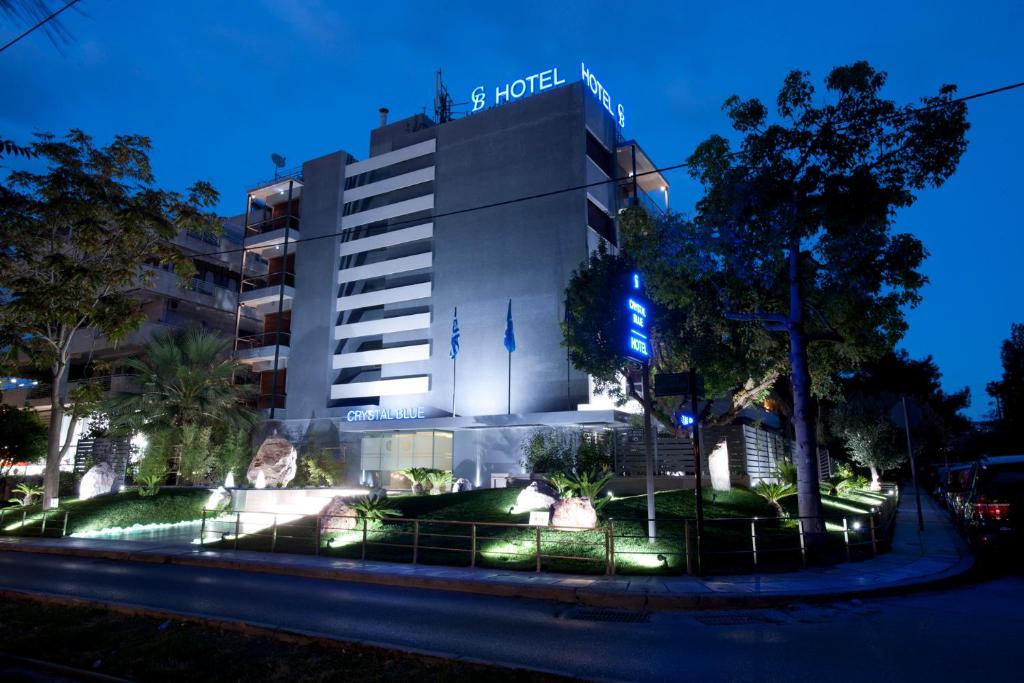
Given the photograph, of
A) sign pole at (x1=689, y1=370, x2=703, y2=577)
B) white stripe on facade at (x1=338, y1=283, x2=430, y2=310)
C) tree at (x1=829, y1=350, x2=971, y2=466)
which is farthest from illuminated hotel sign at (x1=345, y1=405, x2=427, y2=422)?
tree at (x1=829, y1=350, x2=971, y2=466)

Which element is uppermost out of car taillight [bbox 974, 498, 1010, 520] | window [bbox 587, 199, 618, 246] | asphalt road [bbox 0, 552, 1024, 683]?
window [bbox 587, 199, 618, 246]

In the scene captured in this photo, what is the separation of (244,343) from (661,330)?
112 ft

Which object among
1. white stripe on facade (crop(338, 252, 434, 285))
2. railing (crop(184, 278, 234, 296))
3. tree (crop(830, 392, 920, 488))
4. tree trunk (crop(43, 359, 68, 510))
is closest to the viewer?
tree trunk (crop(43, 359, 68, 510))

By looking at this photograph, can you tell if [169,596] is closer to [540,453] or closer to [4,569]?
[4,569]

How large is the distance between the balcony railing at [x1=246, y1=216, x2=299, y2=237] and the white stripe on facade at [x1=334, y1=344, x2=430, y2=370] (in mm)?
10254

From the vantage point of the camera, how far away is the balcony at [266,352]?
4044 cm

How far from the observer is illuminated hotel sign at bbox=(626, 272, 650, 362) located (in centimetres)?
1343

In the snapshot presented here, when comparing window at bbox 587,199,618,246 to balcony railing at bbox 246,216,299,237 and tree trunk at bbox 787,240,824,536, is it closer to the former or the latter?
tree trunk at bbox 787,240,824,536

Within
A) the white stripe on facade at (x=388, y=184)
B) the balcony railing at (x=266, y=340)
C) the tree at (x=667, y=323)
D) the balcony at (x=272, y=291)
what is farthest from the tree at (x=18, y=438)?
the tree at (x=667, y=323)

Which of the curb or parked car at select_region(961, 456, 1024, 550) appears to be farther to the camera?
parked car at select_region(961, 456, 1024, 550)

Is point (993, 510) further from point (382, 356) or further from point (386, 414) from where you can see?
point (382, 356)

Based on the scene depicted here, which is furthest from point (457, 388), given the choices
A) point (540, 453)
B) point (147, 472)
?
point (147, 472)

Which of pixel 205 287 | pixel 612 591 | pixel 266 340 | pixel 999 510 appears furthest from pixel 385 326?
pixel 999 510

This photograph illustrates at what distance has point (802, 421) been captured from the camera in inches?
575
